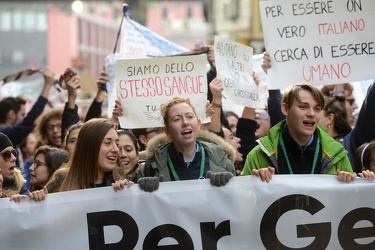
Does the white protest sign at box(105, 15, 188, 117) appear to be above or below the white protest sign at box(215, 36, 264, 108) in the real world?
above

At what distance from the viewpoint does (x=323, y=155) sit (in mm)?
5895

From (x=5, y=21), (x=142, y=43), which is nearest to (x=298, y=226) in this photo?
(x=142, y=43)

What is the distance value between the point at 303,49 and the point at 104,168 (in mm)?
2003

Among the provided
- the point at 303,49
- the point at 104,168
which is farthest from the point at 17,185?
the point at 303,49

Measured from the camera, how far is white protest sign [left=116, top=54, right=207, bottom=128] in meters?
7.04

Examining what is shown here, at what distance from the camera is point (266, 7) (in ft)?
23.8

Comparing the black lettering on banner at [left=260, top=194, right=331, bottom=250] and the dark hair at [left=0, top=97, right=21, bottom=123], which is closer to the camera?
the black lettering on banner at [left=260, top=194, right=331, bottom=250]

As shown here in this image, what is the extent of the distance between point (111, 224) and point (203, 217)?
1.63 feet

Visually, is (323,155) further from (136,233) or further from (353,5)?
(353,5)

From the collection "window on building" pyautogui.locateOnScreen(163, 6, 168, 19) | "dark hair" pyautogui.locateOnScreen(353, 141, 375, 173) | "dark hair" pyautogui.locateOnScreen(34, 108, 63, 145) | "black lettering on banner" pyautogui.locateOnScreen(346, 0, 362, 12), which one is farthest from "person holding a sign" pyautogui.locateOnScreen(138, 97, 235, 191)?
"window on building" pyautogui.locateOnScreen(163, 6, 168, 19)

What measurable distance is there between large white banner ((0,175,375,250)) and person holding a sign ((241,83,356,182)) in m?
0.23

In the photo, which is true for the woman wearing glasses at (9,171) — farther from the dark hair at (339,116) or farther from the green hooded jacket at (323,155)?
the dark hair at (339,116)

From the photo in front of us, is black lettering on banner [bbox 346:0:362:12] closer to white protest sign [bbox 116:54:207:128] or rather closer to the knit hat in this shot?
white protest sign [bbox 116:54:207:128]

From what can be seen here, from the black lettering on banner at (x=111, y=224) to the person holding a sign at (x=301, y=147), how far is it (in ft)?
2.58
